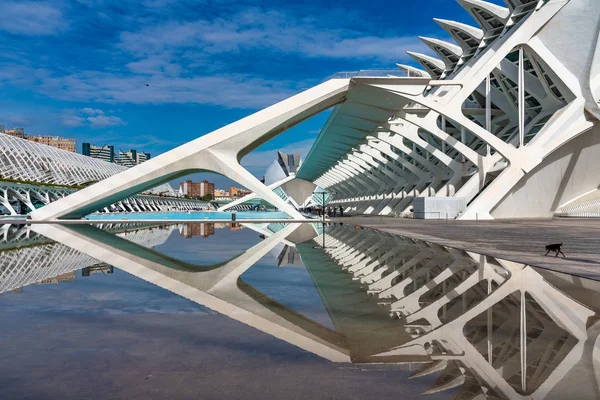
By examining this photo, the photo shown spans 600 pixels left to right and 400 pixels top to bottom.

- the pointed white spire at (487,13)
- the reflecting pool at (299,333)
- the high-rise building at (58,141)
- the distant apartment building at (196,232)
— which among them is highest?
the high-rise building at (58,141)

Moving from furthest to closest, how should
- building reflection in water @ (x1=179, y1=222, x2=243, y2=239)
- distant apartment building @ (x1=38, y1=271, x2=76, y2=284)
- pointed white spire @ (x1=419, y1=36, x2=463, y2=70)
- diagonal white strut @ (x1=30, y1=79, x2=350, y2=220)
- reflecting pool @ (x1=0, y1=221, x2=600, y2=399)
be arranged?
pointed white spire @ (x1=419, y1=36, x2=463, y2=70) < diagonal white strut @ (x1=30, y1=79, x2=350, y2=220) < building reflection in water @ (x1=179, y1=222, x2=243, y2=239) < distant apartment building @ (x1=38, y1=271, x2=76, y2=284) < reflecting pool @ (x1=0, y1=221, x2=600, y2=399)

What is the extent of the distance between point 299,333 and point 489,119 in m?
26.2

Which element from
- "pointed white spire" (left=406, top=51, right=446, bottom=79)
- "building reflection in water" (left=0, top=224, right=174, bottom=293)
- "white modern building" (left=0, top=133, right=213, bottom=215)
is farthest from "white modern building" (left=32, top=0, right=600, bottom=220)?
"white modern building" (left=0, top=133, right=213, bottom=215)

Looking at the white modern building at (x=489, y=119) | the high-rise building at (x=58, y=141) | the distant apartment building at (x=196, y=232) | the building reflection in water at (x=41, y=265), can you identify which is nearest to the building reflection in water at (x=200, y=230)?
the distant apartment building at (x=196, y=232)

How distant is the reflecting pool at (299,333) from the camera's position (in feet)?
8.98

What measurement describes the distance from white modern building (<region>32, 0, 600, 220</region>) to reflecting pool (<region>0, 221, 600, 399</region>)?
14842 mm

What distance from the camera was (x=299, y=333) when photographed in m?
3.89

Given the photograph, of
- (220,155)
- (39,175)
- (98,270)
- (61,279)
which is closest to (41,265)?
(98,270)

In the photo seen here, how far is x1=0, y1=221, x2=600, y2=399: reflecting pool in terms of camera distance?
274 centimetres

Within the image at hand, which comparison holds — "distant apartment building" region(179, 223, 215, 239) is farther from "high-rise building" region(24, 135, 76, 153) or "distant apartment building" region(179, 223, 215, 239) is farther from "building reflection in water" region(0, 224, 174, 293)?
"high-rise building" region(24, 135, 76, 153)

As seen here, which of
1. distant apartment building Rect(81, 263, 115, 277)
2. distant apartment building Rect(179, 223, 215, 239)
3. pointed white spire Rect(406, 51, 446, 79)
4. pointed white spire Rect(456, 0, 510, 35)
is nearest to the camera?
distant apartment building Rect(81, 263, 115, 277)

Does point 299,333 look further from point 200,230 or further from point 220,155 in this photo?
point 220,155

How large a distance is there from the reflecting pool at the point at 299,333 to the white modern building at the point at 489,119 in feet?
48.7

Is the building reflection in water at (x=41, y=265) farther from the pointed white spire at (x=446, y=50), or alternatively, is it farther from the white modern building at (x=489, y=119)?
the pointed white spire at (x=446, y=50)
